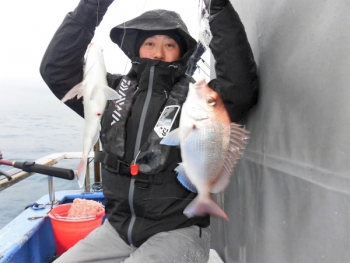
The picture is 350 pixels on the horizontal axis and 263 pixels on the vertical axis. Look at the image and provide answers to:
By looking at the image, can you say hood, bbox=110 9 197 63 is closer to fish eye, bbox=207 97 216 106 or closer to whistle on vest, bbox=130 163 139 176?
whistle on vest, bbox=130 163 139 176

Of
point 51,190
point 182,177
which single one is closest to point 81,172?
point 182,177

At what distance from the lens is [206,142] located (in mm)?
1621

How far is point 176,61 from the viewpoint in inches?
102

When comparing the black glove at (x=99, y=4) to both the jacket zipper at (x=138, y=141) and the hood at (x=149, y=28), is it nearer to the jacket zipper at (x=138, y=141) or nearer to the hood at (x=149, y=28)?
the hood at (x=149, y=28)

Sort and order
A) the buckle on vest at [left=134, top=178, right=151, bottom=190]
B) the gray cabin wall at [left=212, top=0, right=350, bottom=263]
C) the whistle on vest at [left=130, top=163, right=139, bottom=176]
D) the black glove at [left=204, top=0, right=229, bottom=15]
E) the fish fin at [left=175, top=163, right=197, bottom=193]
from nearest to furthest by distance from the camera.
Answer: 1. the gray cabin wall at [left=212, top=0, right=350, bottom=263]
2. the fish fin at [left=175, top=163, right=197, bottom=193]
3. the black glove at [left=204, top=0, right=229, bottom=15]
4. the whistle on vest at [left=130, top=163, right=139, bottom=176]
5. the buckle on vest at [left=134, top=178, right=151, bottom=190]

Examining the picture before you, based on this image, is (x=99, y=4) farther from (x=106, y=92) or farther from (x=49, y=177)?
(x=49, y=177)

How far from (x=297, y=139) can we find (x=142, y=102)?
52.2 inches

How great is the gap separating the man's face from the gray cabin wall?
66cm


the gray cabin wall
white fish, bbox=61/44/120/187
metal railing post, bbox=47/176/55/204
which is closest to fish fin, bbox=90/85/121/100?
white fish, bbox=61/44/120/187

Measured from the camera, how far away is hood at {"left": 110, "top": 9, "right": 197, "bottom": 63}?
2.58 m

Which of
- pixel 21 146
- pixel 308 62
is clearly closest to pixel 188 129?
pixel 308 62

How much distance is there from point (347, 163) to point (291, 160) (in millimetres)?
433

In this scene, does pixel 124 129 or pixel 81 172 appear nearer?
pixel 81 172

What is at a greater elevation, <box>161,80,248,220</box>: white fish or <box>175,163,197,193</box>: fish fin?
<box>161,80,248,220</box>: white fish
